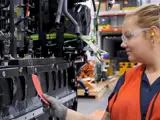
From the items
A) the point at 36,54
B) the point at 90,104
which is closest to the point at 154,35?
the point at 36,54

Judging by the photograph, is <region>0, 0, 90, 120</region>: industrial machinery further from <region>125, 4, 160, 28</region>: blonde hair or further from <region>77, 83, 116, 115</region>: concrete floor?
<region>77, 83, 116, 115</region>: concrete floor

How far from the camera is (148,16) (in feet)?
4.42

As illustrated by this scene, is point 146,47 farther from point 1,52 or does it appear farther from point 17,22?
point 17,22

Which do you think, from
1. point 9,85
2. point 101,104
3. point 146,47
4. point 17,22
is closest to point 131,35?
point 146,47

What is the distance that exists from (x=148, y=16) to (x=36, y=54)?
140cm

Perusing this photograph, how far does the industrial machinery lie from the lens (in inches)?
63.5

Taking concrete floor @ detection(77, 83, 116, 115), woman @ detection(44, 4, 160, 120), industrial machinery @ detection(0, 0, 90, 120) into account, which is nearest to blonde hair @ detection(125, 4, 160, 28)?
woman @ detection(44, 4, 160, 120)

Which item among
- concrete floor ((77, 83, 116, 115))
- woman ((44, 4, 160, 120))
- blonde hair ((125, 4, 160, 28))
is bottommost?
concrete floor ((77, 83, 116, 115))

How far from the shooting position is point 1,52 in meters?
1.79

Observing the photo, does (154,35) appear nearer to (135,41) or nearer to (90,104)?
(135,41)

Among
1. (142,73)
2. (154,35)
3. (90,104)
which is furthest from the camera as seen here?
(90,104)

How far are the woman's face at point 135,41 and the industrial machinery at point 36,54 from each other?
2.05 ft

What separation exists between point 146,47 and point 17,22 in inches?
46.8

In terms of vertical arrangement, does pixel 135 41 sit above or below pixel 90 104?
above
